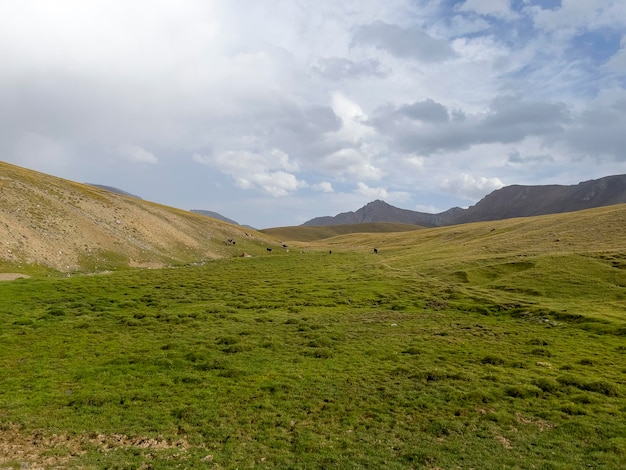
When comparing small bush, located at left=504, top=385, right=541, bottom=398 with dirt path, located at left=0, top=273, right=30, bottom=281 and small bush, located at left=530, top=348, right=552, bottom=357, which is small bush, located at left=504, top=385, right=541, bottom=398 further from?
dirt path, located at left=0, top=273, right=30, bottom=281

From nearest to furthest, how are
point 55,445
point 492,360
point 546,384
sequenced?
1. point 55,445
2. point 546,384
3. point 492,360

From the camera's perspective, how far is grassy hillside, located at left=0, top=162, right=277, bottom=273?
177 feet

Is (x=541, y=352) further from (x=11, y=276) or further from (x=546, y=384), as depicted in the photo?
(x=11, y=276)

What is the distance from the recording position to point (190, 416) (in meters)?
18.4

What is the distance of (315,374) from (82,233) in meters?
58.1

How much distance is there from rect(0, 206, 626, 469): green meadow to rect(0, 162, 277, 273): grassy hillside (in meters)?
10.5

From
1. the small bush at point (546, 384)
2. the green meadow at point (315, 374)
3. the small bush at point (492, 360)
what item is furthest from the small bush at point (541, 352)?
Result: the small bush at point (546, 384)

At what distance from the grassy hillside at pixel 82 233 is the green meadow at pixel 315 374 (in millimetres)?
10515

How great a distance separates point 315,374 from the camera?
24016 millimetres

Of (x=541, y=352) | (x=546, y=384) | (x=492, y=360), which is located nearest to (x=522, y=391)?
(x=546, y=384)

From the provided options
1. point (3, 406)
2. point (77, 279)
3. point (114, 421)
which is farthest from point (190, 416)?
point (77, 279)

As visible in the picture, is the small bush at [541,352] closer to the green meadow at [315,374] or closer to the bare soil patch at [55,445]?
the green meadow at [315,374]

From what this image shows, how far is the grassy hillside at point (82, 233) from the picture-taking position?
5406cm

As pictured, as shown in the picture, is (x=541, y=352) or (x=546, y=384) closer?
(x=546, y=384)
